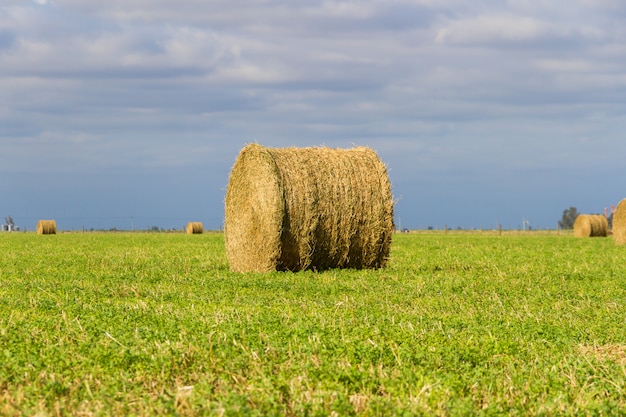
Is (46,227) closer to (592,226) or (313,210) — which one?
(592,226)

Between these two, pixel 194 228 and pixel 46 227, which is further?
pixel 194 228

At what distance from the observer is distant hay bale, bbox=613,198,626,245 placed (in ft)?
124

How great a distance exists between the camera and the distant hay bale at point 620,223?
1491 inches

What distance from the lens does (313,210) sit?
1884 centimetres

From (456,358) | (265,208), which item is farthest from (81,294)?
(456,358)

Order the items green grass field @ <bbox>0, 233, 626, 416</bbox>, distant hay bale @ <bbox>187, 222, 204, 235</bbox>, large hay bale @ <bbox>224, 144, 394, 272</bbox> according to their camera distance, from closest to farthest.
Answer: green grass field @ <bbox>0, 233, 626, 416</bbox> → large hay bale @ <bbox>224, 144, 394, 272</bbox> → distant hay bale @ <bbox>187, 222, 204, 235</bbox>

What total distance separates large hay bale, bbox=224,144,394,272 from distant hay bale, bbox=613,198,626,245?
21.1 m

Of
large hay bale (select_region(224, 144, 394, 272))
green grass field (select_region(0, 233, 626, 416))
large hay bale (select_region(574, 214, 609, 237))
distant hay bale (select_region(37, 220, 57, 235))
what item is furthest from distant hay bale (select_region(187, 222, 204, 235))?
green grass field (select_region(0, 233, 626, 416))

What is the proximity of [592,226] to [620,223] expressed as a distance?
12.2 m

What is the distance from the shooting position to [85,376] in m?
7.42

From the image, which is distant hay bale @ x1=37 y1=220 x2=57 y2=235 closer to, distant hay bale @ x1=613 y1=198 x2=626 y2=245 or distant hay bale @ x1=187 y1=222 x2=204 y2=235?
distant hay bale @ x1=187 y1=222 x2=204 y2=235

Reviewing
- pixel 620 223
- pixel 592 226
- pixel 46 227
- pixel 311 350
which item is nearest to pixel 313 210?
pixel 311 350

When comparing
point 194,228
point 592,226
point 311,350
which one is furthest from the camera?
point 194,228

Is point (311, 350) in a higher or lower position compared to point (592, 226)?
lower
